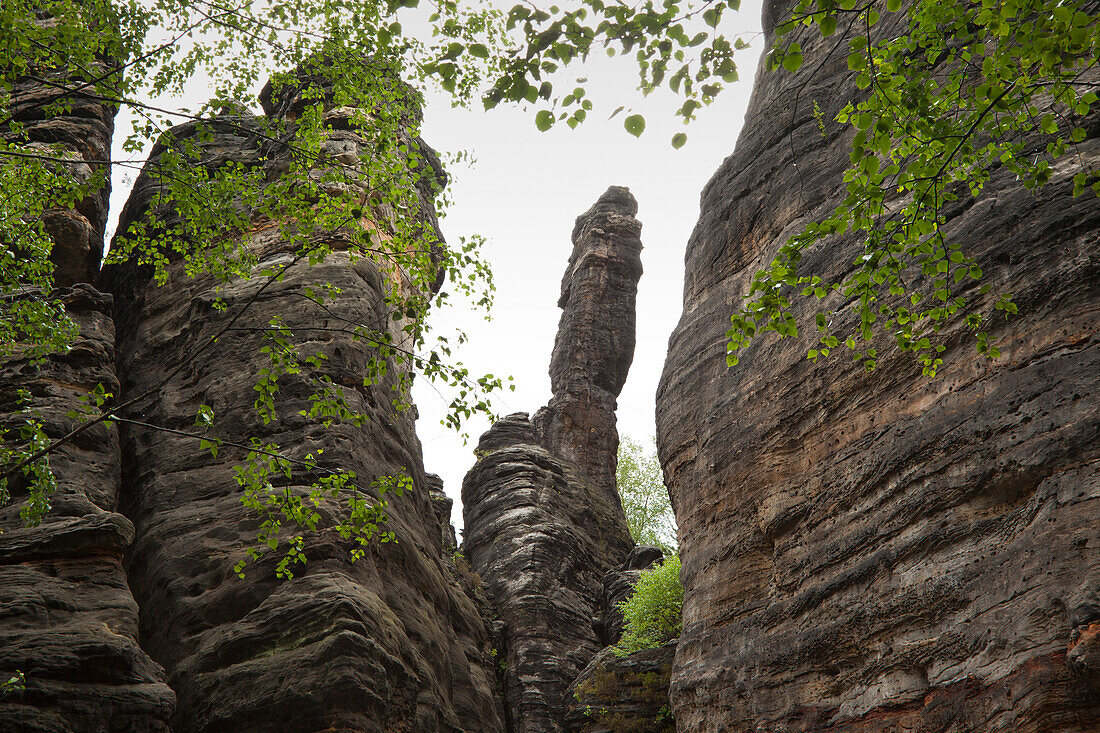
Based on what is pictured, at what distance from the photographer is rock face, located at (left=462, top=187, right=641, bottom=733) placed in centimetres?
2431

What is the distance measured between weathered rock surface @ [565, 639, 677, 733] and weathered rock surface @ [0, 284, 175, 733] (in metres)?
12.6

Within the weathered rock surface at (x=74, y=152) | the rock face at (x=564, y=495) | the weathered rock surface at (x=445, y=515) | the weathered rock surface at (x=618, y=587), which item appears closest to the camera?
the weathered rock surface at (x=74, y=152)

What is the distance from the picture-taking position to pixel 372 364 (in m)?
9.77

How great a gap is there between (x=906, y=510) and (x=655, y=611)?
12786 mm

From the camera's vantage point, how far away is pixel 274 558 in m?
11.1

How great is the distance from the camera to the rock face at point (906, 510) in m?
8.10

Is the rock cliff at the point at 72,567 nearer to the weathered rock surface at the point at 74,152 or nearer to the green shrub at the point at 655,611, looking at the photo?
the weathered rock surface at the point at 74,152

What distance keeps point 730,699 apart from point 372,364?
8.03m

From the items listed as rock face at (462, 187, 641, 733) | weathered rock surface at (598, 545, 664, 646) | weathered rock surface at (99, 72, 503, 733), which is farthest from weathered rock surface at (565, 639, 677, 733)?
weathered rock surface at (598, 545, 664, 646)

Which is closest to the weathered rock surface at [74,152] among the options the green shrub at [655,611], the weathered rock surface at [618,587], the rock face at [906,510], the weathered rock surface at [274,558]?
the weathered rock surface at [274,558]

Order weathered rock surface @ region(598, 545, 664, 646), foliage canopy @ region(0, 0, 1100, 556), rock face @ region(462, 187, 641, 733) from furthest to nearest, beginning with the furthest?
weathered rock surface @ region(598, 545, 664, 646)
rock face @ region(462, 187, 641, 733)
foliage canopy @ region(0, 0, 1100, 556)

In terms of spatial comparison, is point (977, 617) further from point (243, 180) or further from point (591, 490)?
point (591, 490)

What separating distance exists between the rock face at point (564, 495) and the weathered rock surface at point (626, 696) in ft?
9.98

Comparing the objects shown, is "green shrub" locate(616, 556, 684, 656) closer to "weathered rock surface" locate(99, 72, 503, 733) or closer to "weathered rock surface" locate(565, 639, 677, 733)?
"weathered rock surface" locate(565, 639, 677, 733)
